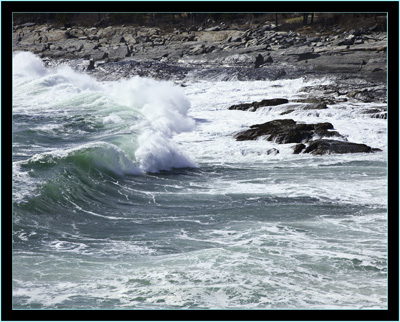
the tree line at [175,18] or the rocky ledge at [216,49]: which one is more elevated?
the tree line at [175,18]

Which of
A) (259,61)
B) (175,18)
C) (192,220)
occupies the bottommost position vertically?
(192,220)

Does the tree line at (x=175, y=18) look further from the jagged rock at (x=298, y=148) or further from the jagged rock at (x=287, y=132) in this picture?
the jagged rock at (x=298, y=148)

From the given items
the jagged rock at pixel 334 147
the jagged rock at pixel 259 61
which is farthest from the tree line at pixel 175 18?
the jagged rock at pixel 334 147

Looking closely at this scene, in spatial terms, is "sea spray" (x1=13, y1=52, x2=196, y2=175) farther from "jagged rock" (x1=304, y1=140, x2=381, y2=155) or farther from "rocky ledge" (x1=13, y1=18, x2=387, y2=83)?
"rocky ledge" (x1=13, y1=18, x2=387, y2=83)

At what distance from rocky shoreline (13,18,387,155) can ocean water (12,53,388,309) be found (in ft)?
10.2

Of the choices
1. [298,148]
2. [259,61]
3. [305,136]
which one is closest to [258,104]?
[305,136]

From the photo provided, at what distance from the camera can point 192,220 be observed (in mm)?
8828

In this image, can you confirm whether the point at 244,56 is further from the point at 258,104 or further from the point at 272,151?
the point at 272,151

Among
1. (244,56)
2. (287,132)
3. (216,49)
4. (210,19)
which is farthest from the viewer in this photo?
(210,19)

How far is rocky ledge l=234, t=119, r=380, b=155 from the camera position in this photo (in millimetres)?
14484

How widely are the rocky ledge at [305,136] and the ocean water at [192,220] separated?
1.14ft

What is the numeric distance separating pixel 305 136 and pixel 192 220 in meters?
7.65

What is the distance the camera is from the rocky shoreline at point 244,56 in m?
22.2

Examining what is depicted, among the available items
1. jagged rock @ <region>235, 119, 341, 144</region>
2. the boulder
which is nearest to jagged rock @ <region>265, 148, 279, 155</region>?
jagged rock @ <region>235, 119, 341, 144</region>
